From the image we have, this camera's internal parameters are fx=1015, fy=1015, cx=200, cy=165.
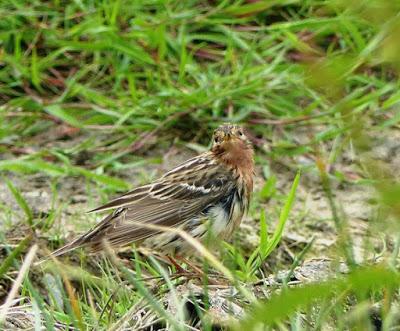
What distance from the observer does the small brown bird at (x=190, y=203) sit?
15.0ft

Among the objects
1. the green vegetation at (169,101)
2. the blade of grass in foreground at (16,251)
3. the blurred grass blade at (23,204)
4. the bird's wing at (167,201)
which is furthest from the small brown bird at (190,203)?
the blade of grass in foreground at (16,251)

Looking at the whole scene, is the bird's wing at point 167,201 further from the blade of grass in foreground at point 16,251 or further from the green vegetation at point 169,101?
the blade of grass in foreground at point 16,251

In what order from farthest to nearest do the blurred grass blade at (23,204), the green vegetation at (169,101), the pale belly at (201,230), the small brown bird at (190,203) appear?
the green vegetation at (169,101) → the small brown bird at (190,203) → the pale belly at (201,230) → the blurred grass blade at (23,204)

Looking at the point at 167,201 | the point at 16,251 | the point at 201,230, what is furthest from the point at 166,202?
the point at 16,251

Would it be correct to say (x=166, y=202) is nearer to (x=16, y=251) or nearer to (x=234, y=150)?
(x=234, y=150)

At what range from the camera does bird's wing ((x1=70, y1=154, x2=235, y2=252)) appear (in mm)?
4672

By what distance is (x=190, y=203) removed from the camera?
4.82m

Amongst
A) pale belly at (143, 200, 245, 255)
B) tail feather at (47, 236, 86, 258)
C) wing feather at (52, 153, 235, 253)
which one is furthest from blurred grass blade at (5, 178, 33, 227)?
pale belly at (143, 200, 245, 255)

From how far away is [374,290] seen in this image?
2.98 meters

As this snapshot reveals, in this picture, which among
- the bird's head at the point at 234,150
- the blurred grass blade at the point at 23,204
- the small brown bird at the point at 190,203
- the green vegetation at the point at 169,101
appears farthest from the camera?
the green vegetation at the point at 169,101

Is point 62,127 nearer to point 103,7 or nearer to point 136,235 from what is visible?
point 103,7

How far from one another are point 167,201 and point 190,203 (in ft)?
0.41

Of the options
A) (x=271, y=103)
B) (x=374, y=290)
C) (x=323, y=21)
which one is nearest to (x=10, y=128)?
(x=271, y=103)

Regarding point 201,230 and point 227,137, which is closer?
point 201,230
